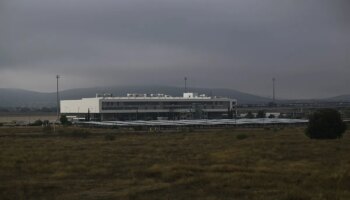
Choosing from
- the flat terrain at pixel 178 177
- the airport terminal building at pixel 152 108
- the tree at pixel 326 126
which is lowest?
the flat terrain at pixel 178 177

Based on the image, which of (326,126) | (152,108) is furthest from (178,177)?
(152,108)

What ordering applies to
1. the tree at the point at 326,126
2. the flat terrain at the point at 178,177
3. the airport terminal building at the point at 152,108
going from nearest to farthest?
the flat terrain at the point at 178,177 → the tree at the point at 326,126 → the airport terminal building at the point at 152,108

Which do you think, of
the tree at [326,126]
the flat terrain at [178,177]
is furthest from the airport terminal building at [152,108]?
the flat terrain at [178,177]

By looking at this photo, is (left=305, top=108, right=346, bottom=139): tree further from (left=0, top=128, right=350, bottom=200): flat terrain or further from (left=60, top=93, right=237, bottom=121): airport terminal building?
(left=60, top=93, right=237, bottom=121): airport terminal building

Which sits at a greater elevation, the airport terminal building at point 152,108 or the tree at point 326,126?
the airport terminal building at point 152,108

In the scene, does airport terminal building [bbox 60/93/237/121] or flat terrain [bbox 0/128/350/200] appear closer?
flat terrain [bbox 0/128/350/200]

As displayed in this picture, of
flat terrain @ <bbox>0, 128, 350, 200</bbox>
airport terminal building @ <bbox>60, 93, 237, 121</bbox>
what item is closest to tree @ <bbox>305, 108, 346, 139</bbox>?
flat terrain @ <bbox>0, 128, 350, 200</bbox>

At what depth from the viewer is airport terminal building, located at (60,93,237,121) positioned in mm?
175875

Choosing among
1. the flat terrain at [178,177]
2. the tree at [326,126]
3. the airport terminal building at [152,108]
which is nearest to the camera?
the flat terrain at [178,177]

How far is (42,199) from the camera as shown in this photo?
18.6m

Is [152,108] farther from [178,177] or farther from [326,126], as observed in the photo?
[178,177]

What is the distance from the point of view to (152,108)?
602ft

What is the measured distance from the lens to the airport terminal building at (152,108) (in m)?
176

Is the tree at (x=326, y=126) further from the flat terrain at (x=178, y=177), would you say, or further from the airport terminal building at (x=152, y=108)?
the airport terminal building at (x=152, y=108)
